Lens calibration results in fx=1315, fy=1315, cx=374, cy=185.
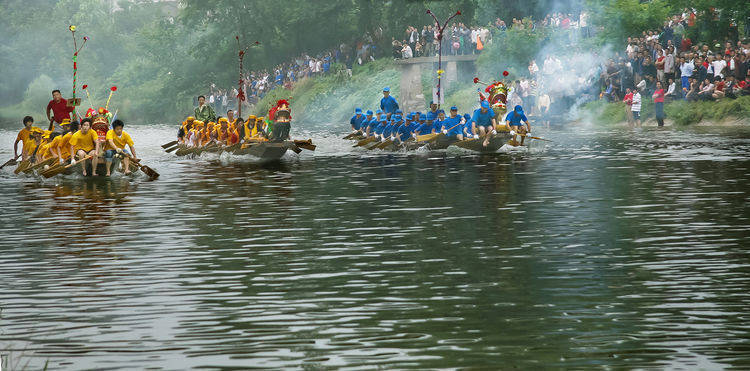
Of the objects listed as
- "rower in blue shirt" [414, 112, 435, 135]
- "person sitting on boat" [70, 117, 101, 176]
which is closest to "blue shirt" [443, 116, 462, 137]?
"rower in blue shirt" [414, 112, 435, 135]

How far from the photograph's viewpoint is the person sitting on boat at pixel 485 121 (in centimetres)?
3503

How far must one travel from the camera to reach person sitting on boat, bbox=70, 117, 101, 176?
2866 centimetres

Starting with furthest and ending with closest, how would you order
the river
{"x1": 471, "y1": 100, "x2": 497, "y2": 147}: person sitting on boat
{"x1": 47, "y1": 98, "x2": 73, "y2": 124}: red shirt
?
1. {"x1": 471, "y1": 100, "x2": 497, "y2": 147}: person sitting on boat
2. {"x1": 47, "y1": 98, "x2": 73, "y2": 124}: red shirt
3. the river

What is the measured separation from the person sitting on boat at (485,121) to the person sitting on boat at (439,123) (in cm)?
265

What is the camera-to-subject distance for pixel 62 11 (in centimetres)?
13712

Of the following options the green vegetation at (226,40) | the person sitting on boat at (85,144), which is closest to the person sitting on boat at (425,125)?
the person sitting on boat at (85,144)

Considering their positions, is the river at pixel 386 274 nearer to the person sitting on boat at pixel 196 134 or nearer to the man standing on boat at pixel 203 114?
the person sitting on boat at pixel 196 134

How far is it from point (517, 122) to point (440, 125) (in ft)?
10.4

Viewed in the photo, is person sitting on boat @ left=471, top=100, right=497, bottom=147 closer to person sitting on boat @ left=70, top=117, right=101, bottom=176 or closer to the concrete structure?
person sitting on boat @ left=70, top=117, right=101, bottom=176

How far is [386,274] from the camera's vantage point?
13.5 meters

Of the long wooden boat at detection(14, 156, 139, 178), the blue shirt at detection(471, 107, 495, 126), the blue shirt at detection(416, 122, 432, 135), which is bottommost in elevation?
the blue shirt at detection(416, 122, 432, 135)

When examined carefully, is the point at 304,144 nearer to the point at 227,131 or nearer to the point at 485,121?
the point at 227,131

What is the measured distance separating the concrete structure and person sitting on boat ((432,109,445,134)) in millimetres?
26025

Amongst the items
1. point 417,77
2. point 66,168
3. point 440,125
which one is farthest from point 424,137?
point 417,77
